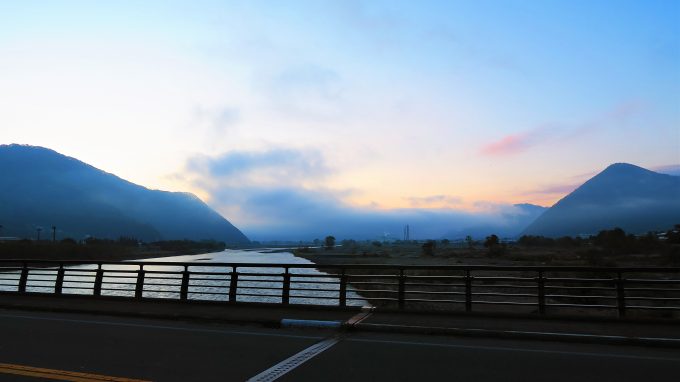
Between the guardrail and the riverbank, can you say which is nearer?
the guardrail

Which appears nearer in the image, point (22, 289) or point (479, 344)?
point (479, 344)

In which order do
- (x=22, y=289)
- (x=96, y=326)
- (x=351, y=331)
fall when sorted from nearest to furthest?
(x=351, y=331)
(x=96, y=326)
(x=22, y=289)

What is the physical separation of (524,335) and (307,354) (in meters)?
4.30

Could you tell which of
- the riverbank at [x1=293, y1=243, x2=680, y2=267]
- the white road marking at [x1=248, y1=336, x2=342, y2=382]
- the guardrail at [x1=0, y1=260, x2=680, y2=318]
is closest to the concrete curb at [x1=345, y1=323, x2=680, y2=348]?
the guardrail at [x1=0, y1=260, x2=680, y2=318]

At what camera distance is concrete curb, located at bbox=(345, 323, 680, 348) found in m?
8.60

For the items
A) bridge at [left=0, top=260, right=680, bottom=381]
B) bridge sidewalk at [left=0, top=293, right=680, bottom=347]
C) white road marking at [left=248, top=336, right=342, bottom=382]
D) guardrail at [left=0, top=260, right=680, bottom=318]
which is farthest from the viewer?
guardrail at [left=0, top=260, right=680, bottom=318]

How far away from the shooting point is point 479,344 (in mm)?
8734

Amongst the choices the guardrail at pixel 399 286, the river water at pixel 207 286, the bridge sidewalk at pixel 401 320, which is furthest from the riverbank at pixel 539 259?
the bridge sidewalk at pixel 401 320

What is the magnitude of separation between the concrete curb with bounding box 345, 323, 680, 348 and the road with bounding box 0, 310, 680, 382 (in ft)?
0.66

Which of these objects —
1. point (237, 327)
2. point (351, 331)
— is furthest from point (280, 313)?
point (351, 331)

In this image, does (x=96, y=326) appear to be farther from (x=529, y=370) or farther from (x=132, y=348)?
(x=529, y=370)

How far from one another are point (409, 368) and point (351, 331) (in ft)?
10.4

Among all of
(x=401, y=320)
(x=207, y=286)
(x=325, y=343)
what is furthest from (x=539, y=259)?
(x=325, y=343)

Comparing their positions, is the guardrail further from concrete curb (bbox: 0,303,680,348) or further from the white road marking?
the white road marking
